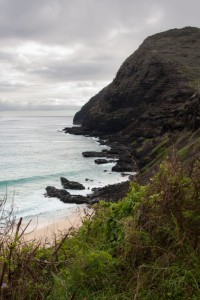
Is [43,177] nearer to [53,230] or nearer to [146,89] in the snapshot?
[53,230]

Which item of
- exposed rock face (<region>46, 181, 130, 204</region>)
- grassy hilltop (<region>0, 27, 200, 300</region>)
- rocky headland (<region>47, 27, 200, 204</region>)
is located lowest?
exposed rock face (<region>46, 181, 130, 204</region>)

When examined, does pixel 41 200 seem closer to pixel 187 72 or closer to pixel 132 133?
pixel 132 133

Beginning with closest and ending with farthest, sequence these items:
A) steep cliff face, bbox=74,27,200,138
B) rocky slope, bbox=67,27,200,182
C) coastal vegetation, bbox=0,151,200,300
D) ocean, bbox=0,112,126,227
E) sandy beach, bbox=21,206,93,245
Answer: coastal vegetation, bbox=0,151,200,300, sandy beach, bbox=21,206,93,245, ocean, bbox=0,112,126,227, rocky slope, bbox=67,27,200,182, steep cliff face, bbox=74,27,200,138

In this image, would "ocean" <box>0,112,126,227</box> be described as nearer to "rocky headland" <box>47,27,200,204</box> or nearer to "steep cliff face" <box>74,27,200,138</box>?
"rocky headland" <box>47,27,200,204</box>

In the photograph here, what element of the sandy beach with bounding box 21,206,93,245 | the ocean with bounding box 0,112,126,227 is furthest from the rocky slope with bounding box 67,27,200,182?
the sandy beach with bounding box 21,206,93,245

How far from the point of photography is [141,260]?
456cm

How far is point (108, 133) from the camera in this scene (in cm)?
9044

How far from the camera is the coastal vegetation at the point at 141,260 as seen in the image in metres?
4.04

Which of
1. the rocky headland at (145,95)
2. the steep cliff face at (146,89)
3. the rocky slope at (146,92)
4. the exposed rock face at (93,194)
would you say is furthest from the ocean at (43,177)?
the steep cliff face at (146,89)

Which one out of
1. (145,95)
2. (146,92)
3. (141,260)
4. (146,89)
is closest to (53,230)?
(141,260)

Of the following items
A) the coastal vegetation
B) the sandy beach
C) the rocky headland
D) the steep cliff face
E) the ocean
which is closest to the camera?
the coastal vegetation

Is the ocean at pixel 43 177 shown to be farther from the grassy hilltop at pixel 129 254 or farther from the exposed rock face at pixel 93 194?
the grassy hilltop at pixel 129 254

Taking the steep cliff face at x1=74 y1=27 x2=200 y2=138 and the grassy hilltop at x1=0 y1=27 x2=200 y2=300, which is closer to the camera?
the grassy hilltop at x1=0 y1=27 x2=200 y2=300

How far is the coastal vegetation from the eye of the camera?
404 centimetres
